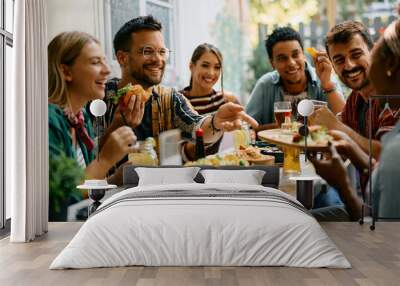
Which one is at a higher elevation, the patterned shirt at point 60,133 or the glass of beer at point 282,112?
Answer: the glass of beer at point 282,112

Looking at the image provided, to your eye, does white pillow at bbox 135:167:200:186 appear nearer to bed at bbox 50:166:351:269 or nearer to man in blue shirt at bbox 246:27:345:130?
man in blue shirt at bbox 246:27:345:130

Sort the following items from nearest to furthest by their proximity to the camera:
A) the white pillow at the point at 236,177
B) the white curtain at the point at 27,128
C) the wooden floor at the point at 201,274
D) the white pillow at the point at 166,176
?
the wooden floor at the point at 201,274 → the white curtain at the point at 27,128 → the white pillow at the point at 236,177 → the white pillow at the point at 166,176

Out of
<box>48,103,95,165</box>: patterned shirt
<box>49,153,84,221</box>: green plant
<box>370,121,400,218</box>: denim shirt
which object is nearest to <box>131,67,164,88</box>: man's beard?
<box>48,103,95,165</box>: patterned shirt

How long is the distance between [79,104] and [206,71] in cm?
160

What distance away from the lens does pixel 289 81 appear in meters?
7.75

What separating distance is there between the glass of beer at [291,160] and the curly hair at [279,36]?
1.17 m

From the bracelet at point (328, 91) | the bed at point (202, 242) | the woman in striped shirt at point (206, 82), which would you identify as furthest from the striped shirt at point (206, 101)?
the bed at point (202, 242)

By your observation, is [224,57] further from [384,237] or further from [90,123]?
[384,237]

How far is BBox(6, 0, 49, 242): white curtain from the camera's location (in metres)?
6.27

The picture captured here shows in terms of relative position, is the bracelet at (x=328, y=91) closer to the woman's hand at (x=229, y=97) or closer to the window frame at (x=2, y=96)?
the woman's hand at (x=229, y=97)

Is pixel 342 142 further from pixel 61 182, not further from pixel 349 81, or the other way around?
pixel 61 182

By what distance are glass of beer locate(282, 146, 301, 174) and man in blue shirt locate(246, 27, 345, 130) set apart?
0.36 metres

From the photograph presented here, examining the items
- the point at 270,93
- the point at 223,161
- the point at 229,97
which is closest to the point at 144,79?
the point at 229,97

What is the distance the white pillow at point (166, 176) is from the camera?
7.25m
